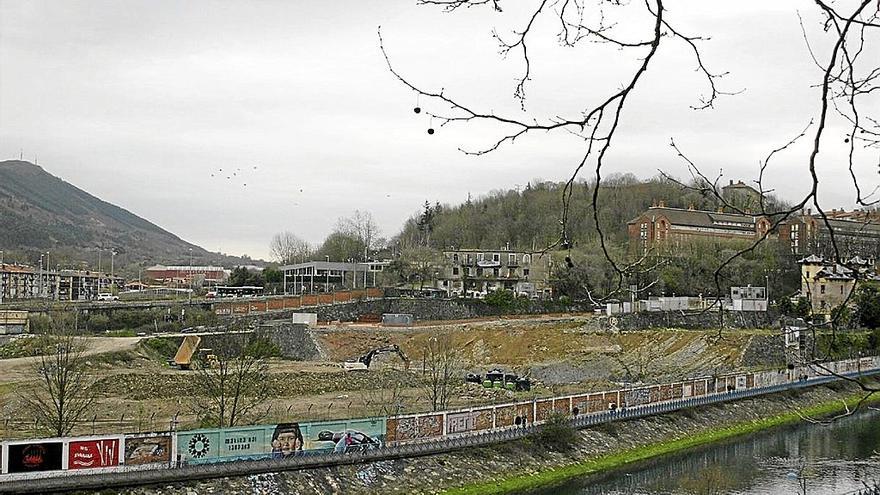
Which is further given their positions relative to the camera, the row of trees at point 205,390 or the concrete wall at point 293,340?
the concrete wall at point 293,340

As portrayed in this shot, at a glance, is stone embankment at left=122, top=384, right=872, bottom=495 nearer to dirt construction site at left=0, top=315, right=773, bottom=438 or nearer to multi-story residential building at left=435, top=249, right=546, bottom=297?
dirt construction site at left=0, top=315, right=773, bottom=438

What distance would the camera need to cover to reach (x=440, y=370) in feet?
138

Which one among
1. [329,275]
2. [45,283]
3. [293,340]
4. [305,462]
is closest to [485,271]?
[329,275]

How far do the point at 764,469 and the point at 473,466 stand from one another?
28.9 feet

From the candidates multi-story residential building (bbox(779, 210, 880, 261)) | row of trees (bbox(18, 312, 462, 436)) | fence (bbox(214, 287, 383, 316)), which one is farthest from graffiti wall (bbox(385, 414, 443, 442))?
fence (bbox(214, 287, 383, 316))

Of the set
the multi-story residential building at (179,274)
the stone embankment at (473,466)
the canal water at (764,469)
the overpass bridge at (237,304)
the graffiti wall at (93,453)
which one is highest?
the multi-story residential building at (179,274)

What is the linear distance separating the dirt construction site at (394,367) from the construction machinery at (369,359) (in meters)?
0.33

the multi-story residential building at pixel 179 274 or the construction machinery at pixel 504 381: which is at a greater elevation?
the multi-story residential building at pixel 179 274

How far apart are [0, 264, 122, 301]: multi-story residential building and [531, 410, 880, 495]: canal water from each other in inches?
3409

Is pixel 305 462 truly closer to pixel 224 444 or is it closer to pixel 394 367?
pixel 224 444

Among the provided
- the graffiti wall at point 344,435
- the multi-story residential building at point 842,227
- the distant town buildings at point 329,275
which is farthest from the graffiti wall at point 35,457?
the distant town buildings at point 329,275

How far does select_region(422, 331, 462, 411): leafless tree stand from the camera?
112 feet

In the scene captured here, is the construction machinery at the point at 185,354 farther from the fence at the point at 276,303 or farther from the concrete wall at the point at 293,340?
the fence at the point at 276,303

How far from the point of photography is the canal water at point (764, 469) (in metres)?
25.5
